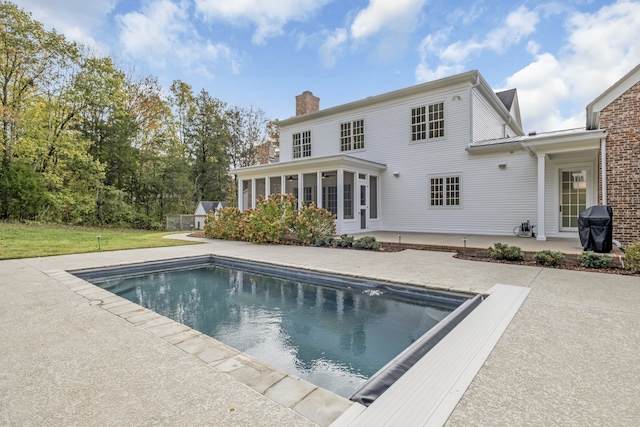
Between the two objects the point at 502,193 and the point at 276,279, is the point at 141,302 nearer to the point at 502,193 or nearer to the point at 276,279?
the point at 276,279

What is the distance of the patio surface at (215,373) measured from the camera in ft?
5.44

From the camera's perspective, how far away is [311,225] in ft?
32.7

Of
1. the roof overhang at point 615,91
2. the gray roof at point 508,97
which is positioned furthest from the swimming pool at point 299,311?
the gray roof at point 508,97

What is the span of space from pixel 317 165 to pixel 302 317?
26.9 feet

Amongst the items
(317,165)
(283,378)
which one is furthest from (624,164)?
(283,378)

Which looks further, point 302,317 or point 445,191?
point 445,191

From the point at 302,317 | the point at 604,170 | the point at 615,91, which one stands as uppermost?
the point at 615,91

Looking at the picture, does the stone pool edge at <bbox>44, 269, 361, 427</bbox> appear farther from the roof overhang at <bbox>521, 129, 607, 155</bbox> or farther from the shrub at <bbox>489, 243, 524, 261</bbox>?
the roof overhang at <bbox>521, 129, 607, 155</bbox>

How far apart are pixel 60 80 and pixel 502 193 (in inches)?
842

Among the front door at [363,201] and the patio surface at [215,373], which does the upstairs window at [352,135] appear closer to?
the front door at [363,201]

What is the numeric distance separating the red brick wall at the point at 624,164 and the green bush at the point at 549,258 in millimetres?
2769

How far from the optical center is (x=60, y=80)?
16.5 meters

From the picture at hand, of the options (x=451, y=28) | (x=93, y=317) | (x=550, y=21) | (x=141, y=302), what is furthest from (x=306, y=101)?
(x=93, y=317)

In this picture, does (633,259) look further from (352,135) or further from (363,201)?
(352,135)
